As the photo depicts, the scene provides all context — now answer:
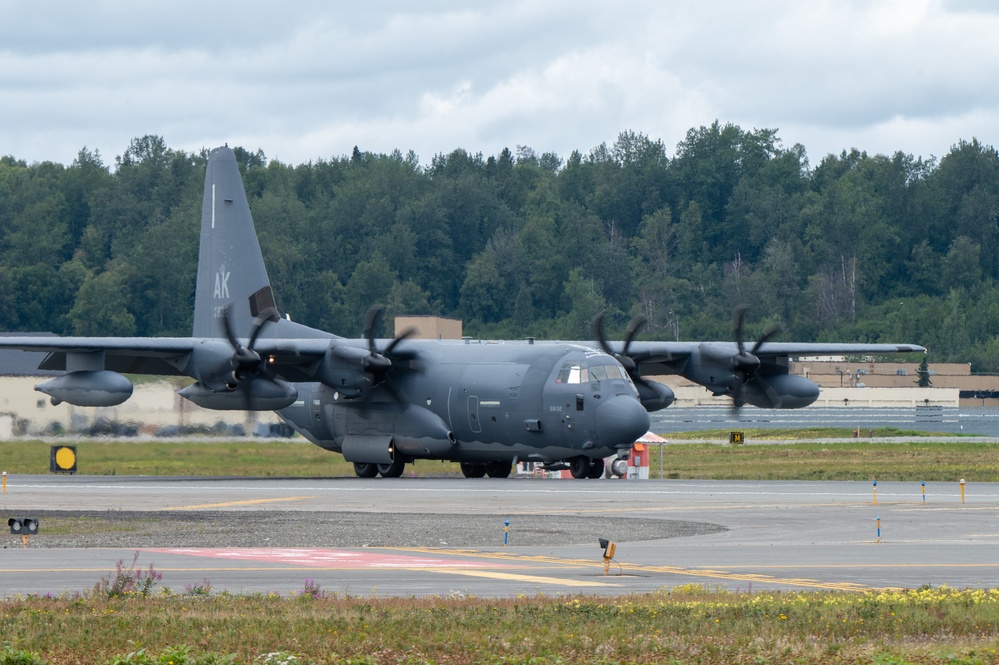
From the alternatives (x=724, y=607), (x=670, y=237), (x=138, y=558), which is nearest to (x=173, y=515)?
(x=138, y=558)

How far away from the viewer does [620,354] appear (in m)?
47.9

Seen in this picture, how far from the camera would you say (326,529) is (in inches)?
1159

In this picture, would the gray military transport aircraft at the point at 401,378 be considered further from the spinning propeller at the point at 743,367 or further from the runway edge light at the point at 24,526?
the runway edge light at the point at 24,526

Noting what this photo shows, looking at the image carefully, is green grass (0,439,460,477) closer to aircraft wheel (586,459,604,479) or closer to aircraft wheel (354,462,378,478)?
aircraft wheel (354,462,378,478)

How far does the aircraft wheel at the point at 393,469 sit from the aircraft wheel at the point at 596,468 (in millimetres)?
6029

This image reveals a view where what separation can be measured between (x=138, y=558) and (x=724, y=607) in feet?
33.9

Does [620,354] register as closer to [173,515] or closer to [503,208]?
[173,515]

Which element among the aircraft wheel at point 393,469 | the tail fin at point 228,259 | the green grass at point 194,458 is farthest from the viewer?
the tail fin at point 228,259

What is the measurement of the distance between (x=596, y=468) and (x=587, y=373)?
390 cm

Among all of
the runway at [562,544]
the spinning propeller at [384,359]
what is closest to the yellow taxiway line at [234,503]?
the runway at [562,544]

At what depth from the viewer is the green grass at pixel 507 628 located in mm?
14594

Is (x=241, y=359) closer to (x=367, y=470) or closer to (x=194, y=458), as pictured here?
(x=367, y=470)

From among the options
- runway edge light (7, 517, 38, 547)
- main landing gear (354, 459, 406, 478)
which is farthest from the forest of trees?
runway edge light (7, 517, 38, 547)

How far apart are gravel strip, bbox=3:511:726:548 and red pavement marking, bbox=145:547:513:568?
1.14 m
